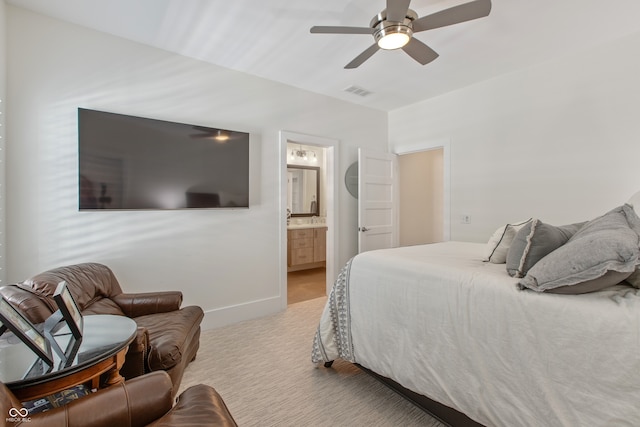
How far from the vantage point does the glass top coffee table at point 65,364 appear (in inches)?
42.1

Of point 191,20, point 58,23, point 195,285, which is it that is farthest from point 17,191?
point 191,20

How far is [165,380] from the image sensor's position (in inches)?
46.7

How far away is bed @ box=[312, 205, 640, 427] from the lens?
111 centimetres

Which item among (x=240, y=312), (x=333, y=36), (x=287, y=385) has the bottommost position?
(x=287, y=385)

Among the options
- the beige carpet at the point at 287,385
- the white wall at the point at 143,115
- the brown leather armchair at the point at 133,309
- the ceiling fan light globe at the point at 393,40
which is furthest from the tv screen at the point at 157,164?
the ceiling fan light globe at the point at 393,40

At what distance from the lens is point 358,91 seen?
149 inches

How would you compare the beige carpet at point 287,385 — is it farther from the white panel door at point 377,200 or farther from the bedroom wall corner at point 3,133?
the white panel door at point 377,200

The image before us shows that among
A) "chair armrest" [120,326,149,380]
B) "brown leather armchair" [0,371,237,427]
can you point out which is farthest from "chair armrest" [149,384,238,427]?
"chair armrest" [120,326,149,380]

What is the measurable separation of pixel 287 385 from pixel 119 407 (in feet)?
4.10

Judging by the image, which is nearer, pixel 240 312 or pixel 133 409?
pixel 133 409

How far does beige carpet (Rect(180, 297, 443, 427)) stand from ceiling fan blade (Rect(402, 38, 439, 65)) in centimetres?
243

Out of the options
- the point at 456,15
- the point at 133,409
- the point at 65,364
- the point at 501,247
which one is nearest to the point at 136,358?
the point at 65,364

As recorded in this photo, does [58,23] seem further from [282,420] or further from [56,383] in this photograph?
[282,420]

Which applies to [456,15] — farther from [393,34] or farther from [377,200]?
[377,200]
